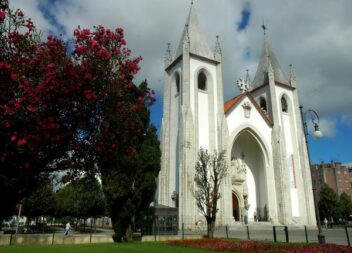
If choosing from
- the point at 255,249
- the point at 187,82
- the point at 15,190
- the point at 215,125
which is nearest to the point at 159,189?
the point at 215,125

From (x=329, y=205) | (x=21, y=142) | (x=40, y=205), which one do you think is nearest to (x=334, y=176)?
(x=329, y=205)

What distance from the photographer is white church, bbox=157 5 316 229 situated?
2764 centimetres

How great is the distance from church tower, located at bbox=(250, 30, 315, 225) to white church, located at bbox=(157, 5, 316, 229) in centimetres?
10

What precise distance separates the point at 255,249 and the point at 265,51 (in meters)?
34.7

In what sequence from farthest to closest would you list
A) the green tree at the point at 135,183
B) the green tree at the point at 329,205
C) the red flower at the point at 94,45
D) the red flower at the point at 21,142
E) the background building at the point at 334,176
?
the background building at the point at 334,176, the green tree at the point at 329,205, the green tree at the point at 135,183, the red flower at the point at 94,45, the red flower at the point at 21,142

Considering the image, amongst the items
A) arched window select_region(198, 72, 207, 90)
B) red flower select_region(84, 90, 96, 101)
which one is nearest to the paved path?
red flower select_region(84, 90, 96, 101)

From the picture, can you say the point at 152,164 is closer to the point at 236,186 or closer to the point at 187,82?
the point at 187,82

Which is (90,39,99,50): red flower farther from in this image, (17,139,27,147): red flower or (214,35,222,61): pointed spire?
(214,35,222,61): pointed spire

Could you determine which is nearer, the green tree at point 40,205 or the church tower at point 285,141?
the green tree at point 40,205

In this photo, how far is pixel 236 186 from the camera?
33156 mm

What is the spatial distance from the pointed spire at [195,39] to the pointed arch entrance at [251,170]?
30.5 ft

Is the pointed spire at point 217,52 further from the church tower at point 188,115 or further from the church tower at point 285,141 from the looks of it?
the church tower at point 285,141

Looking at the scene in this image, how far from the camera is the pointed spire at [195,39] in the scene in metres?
32.2

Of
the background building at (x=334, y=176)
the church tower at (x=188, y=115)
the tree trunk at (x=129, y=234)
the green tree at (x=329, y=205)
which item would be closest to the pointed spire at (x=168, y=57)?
the church tower at (x=188, y=115)
